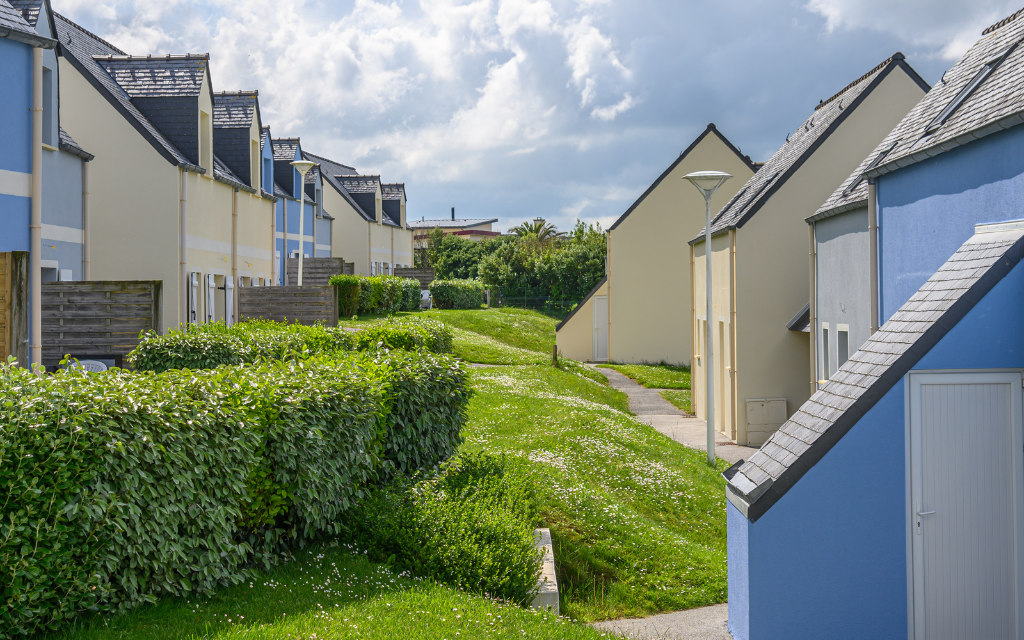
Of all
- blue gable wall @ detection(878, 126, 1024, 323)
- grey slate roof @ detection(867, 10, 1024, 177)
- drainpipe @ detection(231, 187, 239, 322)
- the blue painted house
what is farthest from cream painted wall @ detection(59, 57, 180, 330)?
the blue painted house

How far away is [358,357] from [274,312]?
40.8 feet

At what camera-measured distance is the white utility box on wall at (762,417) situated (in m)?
19.9

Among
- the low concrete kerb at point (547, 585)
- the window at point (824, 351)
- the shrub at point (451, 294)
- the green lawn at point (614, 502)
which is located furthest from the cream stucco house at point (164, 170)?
the shrub at point (451, 294)

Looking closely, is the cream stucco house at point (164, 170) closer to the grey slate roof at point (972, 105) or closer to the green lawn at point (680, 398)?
the green lawn at point (680, 398)

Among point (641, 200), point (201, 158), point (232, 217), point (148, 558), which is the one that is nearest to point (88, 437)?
point (148, 558)

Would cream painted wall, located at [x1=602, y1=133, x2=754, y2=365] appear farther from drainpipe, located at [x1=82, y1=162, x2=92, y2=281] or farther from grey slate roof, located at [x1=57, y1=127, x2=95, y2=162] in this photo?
grey slate roof, located at [x1=57, y1=127, x2=95, y2=162]

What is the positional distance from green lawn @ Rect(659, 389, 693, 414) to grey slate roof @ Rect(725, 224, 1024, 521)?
17451 mm

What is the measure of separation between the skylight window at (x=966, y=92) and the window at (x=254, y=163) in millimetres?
17894

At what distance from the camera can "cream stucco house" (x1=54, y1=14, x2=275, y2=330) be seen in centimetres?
1764

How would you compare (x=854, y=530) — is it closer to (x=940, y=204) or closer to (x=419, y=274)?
(x=940, y=204)

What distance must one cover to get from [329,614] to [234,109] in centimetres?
2002

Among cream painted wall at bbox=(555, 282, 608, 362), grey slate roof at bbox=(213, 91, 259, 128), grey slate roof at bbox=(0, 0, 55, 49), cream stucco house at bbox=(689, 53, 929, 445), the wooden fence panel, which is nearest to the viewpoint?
grey slate roof at bbox=(0, 0, 55, 49)

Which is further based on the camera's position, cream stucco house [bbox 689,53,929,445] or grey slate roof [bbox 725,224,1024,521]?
cream stucco house [bbox 689,53,929,445]

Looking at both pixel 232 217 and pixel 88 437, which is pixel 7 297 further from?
pixel 232 217
